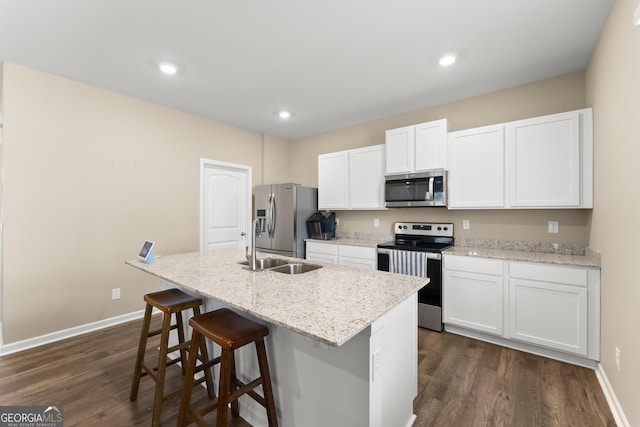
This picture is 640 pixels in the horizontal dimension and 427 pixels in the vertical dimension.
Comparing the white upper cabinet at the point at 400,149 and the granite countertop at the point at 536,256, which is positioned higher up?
the white upper cabinet at the point at 400,149

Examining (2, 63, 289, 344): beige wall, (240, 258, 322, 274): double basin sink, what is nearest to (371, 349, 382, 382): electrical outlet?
(240, 258, 322, 274): double basin sink

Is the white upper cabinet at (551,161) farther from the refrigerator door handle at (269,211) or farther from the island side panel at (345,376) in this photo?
the refrigerator door handle at (269,211)

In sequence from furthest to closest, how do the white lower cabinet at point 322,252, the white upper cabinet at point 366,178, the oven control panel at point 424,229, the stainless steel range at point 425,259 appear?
the white lower cabinet at point 322,252 → the white upper cabinet at point 366,178 → the oven control panel at point 424,229 → the stainless steel range at point 425,259

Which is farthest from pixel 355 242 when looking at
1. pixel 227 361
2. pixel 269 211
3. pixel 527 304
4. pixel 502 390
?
pixel 227 361

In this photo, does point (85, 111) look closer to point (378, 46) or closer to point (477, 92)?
point (378, 46)

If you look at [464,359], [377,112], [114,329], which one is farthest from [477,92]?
[114,329]

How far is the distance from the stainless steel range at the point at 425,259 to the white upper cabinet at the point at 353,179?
24.4 inches

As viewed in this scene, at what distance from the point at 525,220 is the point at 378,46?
7.63 ft

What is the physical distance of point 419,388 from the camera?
6.57ft

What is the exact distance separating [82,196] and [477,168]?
4227mm

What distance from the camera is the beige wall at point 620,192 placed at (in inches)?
59.0

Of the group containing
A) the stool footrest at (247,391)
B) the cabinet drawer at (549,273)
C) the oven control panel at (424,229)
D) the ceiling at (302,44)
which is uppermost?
the ceiling at (302,44)

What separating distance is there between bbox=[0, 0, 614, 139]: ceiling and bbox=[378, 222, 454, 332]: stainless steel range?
163 centimetres

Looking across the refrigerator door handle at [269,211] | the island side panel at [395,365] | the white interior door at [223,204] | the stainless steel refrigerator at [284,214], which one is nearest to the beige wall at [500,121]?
the stainless steel refrigerator at [284,214]
